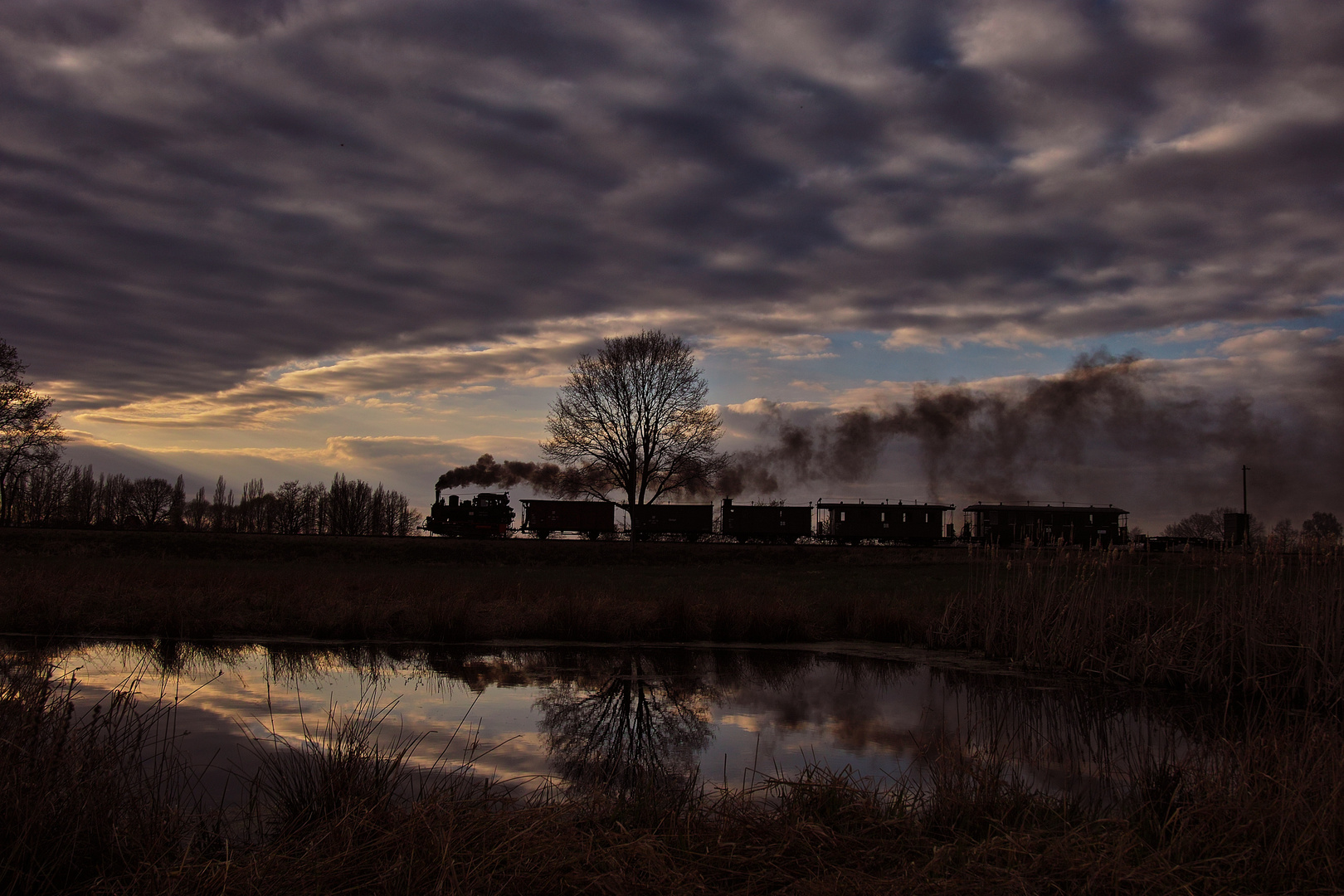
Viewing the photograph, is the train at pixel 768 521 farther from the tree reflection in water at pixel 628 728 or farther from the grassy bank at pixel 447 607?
the tree reflection in water at pixel 628 728

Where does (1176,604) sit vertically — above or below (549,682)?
above

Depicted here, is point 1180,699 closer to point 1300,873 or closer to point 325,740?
point 1300,873

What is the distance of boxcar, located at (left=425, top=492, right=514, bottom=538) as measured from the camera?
181ft

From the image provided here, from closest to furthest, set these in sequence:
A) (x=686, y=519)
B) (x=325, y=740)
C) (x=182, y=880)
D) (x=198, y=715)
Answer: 1. (x=182, y=880)
2. (x=325, y=740)
3. (x=198, y=715)
4. (x=686, y=519)

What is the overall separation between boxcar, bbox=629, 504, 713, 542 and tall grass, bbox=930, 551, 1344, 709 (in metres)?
40.7

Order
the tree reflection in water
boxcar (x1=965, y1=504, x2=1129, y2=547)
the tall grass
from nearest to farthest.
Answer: the tree reflection in water, the tall grass, boxcar (x1=965, y1=504, x2=1129, y2=547)

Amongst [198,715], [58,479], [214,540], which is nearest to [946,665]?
[198,715]

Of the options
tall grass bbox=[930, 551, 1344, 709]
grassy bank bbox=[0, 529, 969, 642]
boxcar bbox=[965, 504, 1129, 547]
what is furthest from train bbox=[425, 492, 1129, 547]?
tall grass bbox=[930, 551, 1344, 709]

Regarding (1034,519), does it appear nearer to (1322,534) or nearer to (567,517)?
(567,517)

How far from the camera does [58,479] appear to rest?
292 feet

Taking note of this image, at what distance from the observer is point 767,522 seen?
5438 cm

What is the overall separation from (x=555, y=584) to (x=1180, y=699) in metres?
15.9

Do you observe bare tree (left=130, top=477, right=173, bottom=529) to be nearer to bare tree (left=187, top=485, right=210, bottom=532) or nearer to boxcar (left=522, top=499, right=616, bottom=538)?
bare tree (left=187, top=485, right=210, bottom=532)

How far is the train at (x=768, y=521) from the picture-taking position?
5288 cm
